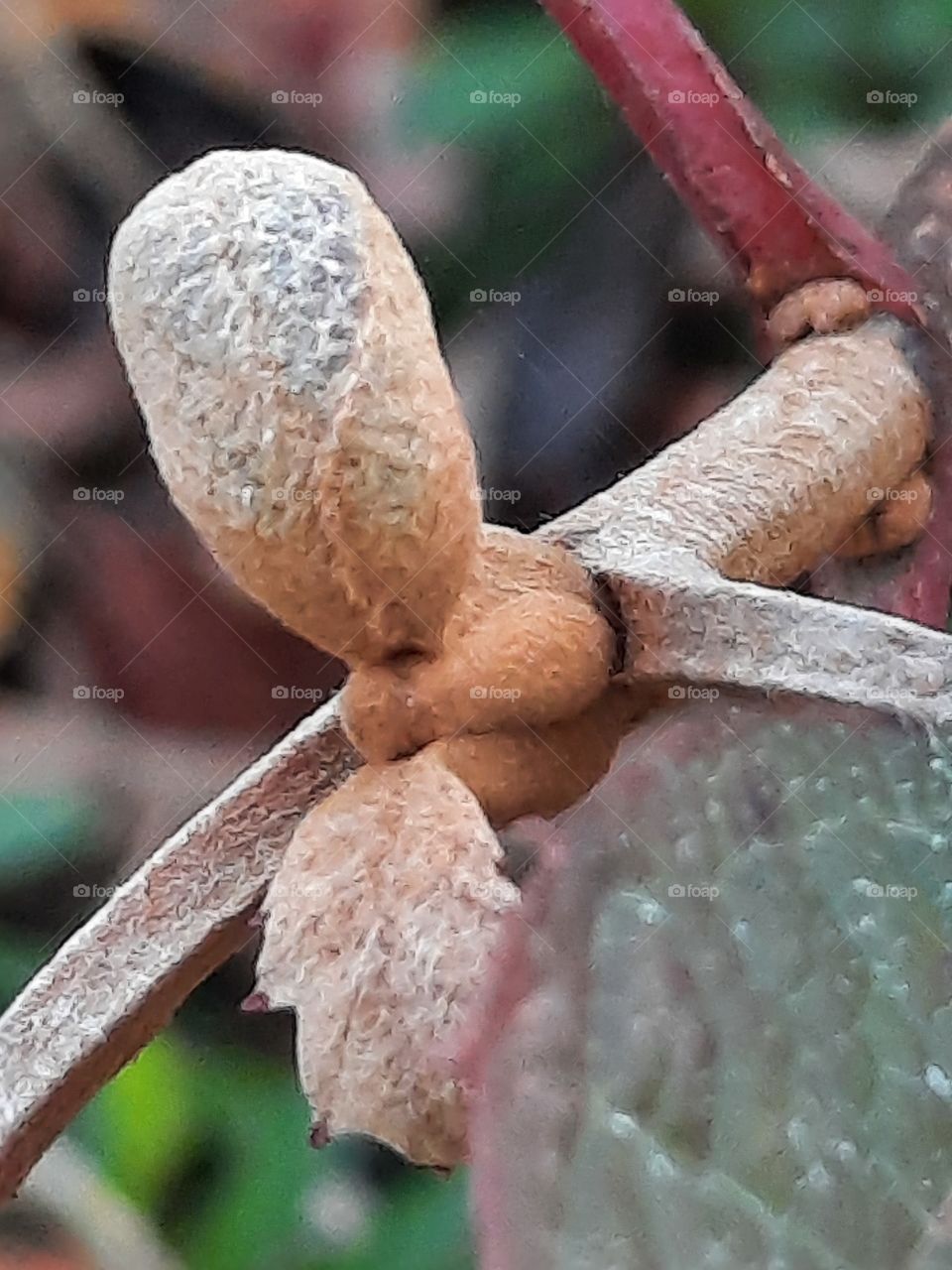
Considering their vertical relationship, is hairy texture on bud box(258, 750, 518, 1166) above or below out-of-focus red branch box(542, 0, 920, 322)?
below

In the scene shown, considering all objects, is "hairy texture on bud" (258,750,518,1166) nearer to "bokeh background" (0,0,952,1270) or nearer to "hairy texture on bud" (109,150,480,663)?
"hairy texture on bud" (109,150,480,663)

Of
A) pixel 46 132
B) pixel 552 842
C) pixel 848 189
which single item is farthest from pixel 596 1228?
pixel 46 132

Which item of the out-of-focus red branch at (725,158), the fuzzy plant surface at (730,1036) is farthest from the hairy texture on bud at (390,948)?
the out-of-focus red branch at (725,158)

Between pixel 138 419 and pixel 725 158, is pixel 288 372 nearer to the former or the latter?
pixel 725 158

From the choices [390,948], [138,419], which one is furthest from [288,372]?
[138,419]

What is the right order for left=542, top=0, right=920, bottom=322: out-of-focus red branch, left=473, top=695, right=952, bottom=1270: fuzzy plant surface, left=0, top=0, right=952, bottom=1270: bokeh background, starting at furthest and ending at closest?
left=0, top=0, right=952, bottom=1270: bokeh background
left=542, top=0, right=920, bottom=322: out-of-focus red branch
left=473, top=695, right=952, bottom=1270: fuzzy plant surface

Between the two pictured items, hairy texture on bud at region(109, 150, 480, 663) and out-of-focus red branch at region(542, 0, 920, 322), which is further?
out-of-focus red branch at region(542, 0, 920, 322)

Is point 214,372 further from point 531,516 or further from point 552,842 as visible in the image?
point 531,516

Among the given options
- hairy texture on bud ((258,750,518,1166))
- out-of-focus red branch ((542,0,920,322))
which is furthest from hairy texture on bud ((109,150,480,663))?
out-of-focus red branch ((542,0,920,322))

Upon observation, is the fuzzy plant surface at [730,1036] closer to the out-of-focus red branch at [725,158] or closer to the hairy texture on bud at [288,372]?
the hairy texture on bud at [288,372]
